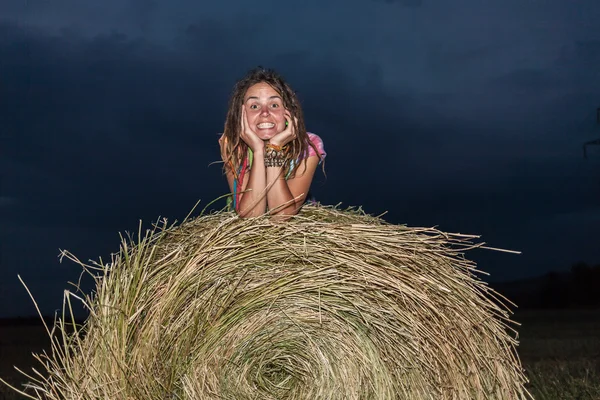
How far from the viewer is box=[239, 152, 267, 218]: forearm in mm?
3770

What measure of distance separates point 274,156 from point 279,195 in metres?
0.27

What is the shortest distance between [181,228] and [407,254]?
1377 mm

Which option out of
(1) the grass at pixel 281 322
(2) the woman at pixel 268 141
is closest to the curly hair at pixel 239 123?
(2) the woman at pixel 268 141

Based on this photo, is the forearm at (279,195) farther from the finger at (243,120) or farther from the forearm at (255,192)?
the finger at (243,120)

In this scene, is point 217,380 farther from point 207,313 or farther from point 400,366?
point 400,366

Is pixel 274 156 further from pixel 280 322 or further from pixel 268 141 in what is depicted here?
pixel 280 322

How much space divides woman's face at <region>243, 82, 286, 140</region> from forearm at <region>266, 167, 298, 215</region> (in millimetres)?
393

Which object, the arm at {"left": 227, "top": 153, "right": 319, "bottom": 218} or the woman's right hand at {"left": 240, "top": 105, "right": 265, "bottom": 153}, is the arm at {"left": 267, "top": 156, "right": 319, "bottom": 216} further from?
the woman's right hand at {"left": 240, "top": 105, "right": 265, "bottom": 153}

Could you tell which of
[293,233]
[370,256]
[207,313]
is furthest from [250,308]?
[370,256]

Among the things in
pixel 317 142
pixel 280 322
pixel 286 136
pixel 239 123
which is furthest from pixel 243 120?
pixel 280 322

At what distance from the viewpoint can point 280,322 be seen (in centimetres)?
354

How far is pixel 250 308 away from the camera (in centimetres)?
347

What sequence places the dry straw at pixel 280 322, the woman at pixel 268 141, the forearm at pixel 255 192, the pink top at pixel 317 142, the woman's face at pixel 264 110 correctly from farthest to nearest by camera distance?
1. the pink top at pixel 317 142
2. the woman's face at pixel 264 110
3. the woman at pixel 268 141
4. the forearm at pixel 255 192
5. the dry straw at pixel 280 322

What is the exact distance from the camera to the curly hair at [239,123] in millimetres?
4230
